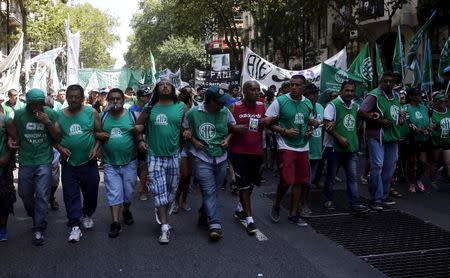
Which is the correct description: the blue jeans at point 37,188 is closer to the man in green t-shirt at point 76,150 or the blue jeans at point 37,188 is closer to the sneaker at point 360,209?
the man in green t-shirt at point 76,150

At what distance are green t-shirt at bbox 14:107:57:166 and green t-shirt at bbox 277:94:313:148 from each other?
8.77ft

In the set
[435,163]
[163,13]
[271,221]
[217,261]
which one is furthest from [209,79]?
[163,13]

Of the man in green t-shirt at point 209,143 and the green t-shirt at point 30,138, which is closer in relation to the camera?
the green t-shirt at point 30,138

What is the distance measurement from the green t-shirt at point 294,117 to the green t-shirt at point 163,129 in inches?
50.6

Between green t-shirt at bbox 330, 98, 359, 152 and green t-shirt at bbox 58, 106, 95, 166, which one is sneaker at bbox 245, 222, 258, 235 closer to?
green t-shirt at bbox 330, 98, 359, 152

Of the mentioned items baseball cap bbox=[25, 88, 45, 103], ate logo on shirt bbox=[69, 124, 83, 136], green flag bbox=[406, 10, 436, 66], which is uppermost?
green flag bbox=[406, 10, 436, 66]

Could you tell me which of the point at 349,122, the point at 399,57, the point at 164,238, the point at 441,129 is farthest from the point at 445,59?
the point at 164,238

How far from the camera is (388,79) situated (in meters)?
7.35

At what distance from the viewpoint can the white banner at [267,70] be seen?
1304cm

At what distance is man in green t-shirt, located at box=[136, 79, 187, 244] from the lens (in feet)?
20.0

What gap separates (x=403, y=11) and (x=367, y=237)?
57.9 feet

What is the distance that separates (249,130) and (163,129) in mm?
1034

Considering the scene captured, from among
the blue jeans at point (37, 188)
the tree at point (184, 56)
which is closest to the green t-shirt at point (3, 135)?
the blue jeans at point (37, 188)

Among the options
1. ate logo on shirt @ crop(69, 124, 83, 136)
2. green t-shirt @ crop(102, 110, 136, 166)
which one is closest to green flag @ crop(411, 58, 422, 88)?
green t-shirt @ crop(102, 110, 136, 166)
